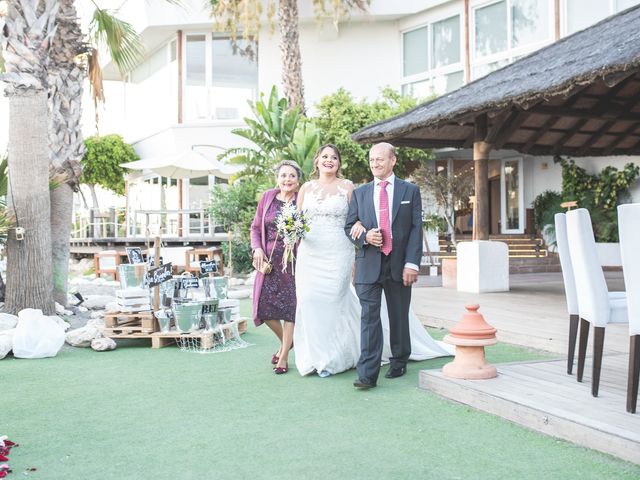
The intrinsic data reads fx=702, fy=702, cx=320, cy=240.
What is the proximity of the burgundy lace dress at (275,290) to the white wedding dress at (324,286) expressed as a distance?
1.02ft

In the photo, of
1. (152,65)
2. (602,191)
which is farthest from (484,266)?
(152,65)

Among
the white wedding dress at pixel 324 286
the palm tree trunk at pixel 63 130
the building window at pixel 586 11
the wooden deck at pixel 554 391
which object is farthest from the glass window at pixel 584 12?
the white wedding dress at pixel 324 286

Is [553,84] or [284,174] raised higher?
[553,84]

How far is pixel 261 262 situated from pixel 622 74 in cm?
416

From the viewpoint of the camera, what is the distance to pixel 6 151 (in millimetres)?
9094

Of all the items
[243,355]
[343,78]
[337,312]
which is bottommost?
[243,355]

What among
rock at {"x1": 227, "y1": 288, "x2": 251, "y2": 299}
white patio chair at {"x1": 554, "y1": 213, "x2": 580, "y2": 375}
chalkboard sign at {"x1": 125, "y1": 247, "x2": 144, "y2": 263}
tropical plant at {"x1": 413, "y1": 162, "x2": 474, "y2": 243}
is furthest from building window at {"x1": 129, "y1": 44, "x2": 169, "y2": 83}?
white patio chair at {"x1": 554, "y1": 213, "x2": 580, "y2": 375}

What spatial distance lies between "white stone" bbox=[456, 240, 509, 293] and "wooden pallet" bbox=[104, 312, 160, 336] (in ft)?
18.1

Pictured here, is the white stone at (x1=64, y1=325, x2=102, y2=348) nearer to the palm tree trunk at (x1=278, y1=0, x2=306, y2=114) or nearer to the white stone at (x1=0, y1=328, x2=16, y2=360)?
the white stone at (x1=0, y1=328, x2=16, y2=360)

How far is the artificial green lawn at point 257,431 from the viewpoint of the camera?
3465mm

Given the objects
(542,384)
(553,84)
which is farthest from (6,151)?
(542,384)

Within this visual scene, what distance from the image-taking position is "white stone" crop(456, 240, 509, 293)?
11.2 meters

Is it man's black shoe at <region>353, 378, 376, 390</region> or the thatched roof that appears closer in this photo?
man's black shoe at <region>353, 378, 376, 390</region>

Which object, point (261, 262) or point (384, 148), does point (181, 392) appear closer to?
point (261, 262)
